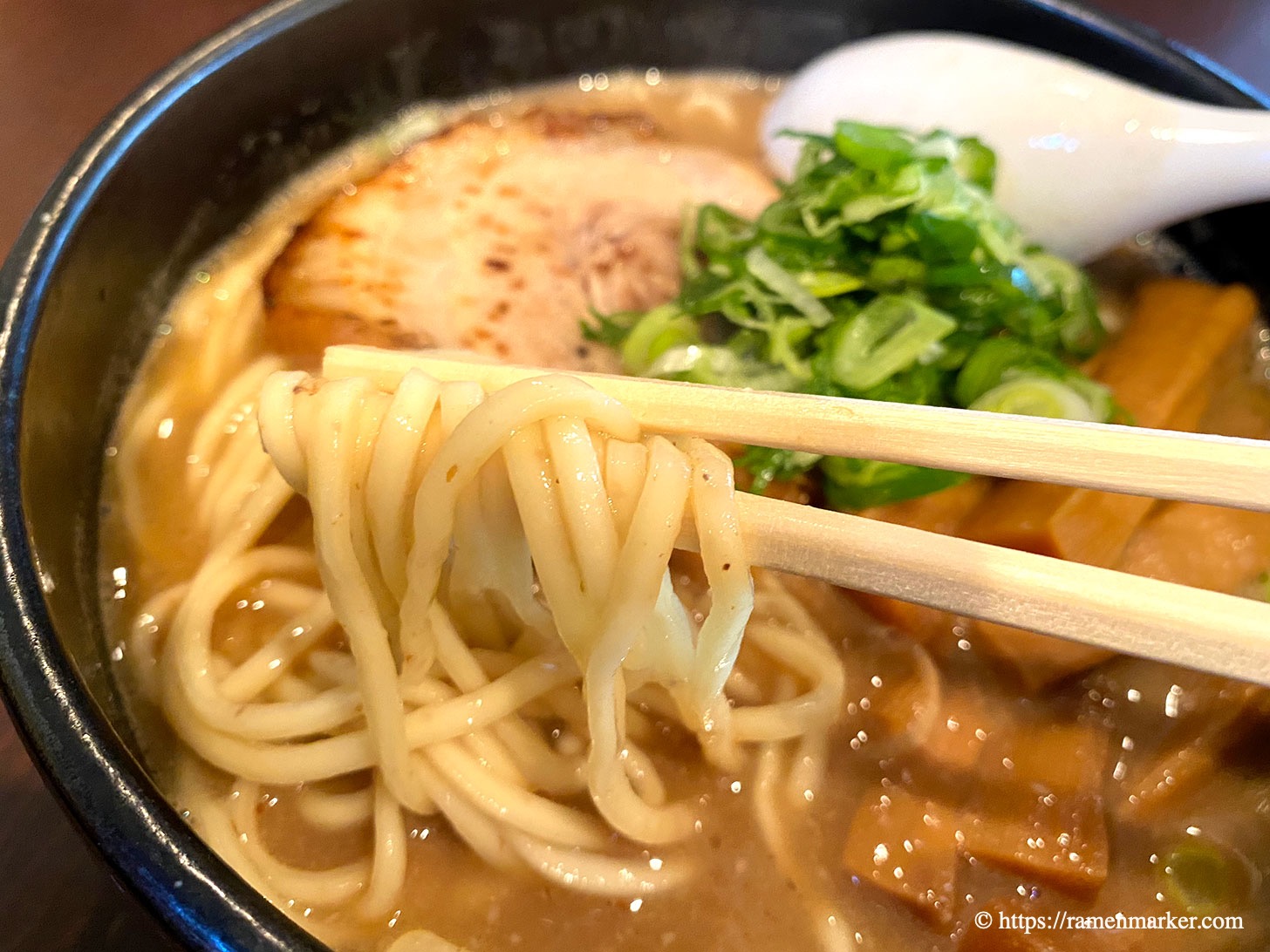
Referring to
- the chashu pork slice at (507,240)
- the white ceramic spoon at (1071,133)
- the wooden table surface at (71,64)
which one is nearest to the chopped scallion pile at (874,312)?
the chashu pork slice at (507,240)

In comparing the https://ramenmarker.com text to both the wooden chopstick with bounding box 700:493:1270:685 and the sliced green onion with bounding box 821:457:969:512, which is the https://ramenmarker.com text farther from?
the sliced green onion with bounding box 821:457:969:512

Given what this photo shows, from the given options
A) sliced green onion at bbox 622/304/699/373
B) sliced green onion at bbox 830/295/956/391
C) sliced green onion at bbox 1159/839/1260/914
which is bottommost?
sliced green onion at bbox 1159/839/1260/914

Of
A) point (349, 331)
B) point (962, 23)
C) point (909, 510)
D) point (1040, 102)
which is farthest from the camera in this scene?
point (962, 23)

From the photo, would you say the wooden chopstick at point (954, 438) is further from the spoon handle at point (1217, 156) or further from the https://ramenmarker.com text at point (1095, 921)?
the spoon handle at point (1217, 156)

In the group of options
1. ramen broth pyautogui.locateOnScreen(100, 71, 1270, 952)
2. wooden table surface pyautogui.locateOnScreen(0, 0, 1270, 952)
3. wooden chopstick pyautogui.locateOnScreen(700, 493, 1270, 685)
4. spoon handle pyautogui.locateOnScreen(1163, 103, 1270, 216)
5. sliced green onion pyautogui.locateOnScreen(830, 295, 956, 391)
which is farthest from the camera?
spoon handle pyautogui.locateOnScreen(1163, 103, 1270, 216)

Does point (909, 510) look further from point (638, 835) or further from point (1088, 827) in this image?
point (638, 835)

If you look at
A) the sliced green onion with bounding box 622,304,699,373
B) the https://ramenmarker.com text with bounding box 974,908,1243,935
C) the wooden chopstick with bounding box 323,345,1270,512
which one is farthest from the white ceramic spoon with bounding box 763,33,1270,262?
the https://ramenmarker.com text with bounding box 974,908,1243,935

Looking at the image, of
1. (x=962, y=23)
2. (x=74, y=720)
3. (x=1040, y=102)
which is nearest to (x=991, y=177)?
(x=1040, y=102)
